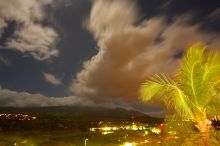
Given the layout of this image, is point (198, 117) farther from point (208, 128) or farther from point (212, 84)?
point (212, 84)

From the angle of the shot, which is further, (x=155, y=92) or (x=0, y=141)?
(x=0, y=141)

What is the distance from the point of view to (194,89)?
492 inches

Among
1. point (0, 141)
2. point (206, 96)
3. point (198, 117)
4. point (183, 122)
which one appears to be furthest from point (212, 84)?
point (0, 141)

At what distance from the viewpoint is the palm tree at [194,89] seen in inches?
480

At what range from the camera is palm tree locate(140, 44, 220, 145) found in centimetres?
1218

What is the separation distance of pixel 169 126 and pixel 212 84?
234cm

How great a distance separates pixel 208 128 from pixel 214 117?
1.15 meters

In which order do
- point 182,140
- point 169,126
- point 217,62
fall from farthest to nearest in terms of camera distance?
point 169,126 → point 217,62 → point 182,140

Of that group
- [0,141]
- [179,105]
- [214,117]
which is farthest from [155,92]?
[0,141]

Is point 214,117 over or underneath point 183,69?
underneath

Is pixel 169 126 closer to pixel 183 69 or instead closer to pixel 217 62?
pixel 183 69

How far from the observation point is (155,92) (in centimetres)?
1265

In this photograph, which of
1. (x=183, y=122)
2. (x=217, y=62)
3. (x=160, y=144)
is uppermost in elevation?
(x=217, y=62)

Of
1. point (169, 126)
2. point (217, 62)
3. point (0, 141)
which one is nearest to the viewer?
point (217, 62)
